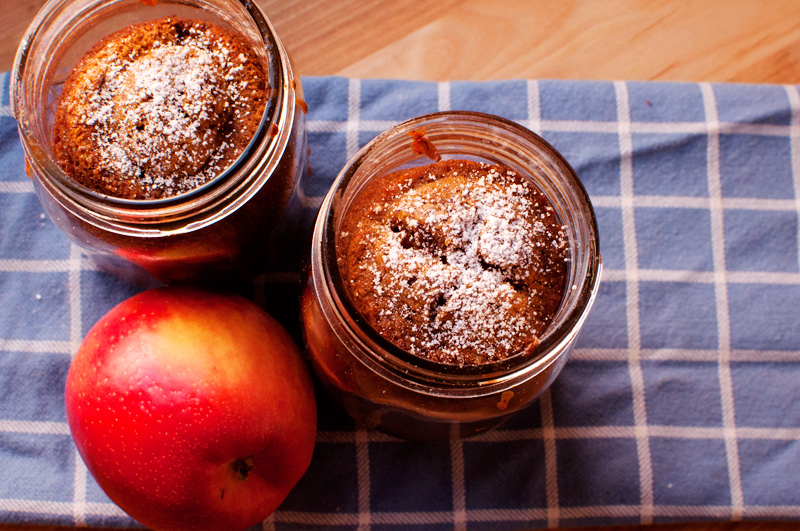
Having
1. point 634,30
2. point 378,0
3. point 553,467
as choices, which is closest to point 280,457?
point 553,467

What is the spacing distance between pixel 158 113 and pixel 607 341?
0.61 meters

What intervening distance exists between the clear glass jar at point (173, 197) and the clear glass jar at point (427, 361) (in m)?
0.08

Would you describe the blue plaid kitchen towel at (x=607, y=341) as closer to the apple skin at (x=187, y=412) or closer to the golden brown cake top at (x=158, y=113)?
the apple skin at (x=187, y=412)

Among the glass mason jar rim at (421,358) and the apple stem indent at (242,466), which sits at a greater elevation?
the glass mason jar rim at (421,358)

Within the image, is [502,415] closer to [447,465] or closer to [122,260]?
[447,465]

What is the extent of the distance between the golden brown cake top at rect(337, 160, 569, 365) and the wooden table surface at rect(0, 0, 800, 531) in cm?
37

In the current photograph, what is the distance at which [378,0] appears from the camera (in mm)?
887

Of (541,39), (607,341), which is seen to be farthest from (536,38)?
(607,341)

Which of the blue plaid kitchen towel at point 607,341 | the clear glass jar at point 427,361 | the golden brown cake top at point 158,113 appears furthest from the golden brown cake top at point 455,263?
the blue plaid kitchen towel at point 607,341

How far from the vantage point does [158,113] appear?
0.57 metres

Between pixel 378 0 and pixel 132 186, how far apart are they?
479 millimetres

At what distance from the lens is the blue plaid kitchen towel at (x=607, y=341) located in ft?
2.68

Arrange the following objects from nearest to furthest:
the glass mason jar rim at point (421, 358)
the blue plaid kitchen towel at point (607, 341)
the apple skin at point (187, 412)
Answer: the glass mason jar rim at point (421, 358) → the apple skin at point (187, 412) → the blue plaid kitchen towel at point (607, 341)

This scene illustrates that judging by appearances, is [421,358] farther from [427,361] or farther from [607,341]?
[607,341]
